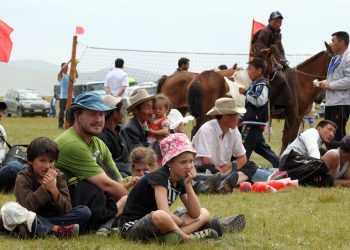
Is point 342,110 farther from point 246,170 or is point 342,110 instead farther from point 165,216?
point 165,216

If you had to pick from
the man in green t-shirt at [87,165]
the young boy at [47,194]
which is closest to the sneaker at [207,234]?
the man in green t-shirt at [87,165]

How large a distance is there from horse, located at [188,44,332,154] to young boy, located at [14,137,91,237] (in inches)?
309

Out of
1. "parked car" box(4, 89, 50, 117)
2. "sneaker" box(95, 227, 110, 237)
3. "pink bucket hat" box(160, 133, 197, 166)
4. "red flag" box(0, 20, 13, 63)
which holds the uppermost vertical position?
"red flag" box(0, 20, 13, 63)

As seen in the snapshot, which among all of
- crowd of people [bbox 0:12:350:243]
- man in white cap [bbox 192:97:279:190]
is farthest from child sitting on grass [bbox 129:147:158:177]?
man in white cap [bbox 192:97:279:190]

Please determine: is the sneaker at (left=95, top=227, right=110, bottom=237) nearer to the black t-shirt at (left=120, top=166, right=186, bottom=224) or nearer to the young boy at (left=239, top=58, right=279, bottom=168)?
the black t-shirt at (left=120, top=166, right=186, bottom=224)

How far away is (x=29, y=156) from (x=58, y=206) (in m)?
0.44

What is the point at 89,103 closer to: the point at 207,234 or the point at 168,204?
the point at 168,204

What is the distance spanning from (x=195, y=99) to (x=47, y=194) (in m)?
8.36

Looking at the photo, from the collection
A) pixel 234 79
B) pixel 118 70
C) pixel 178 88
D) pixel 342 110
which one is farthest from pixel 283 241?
pixel 118 70

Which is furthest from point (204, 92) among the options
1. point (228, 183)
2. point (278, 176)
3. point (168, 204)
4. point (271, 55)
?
point (168, 204)

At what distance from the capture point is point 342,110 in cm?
1239

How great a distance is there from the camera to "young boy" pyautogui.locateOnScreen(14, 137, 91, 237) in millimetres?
6093

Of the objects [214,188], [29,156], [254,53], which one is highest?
[254,53]

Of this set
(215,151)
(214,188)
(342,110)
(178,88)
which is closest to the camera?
(214,188)
